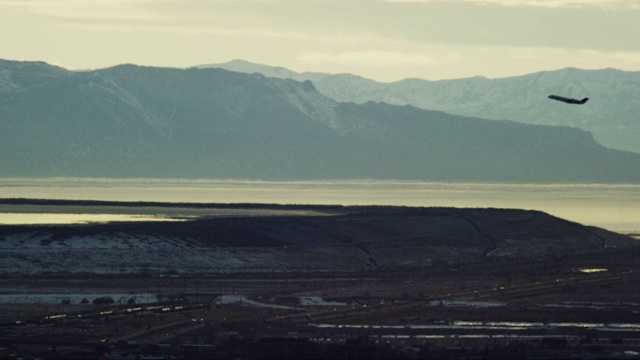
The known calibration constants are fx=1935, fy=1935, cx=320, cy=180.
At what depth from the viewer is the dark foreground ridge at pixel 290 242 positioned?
148500 mm

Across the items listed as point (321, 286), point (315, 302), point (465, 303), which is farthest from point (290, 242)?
point (465, 303)

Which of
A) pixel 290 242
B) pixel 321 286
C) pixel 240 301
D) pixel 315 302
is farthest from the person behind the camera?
pixel 290 242

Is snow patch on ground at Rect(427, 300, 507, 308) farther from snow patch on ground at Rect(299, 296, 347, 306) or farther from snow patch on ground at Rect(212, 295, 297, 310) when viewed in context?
snow patch on ground at Rect(212, 295, 297, 310)

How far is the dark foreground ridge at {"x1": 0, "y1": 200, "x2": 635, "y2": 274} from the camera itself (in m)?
148

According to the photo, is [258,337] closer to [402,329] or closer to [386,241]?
[402,329]

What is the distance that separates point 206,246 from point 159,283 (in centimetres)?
1825

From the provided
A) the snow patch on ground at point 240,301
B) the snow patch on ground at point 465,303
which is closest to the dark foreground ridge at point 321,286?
the snow patch on ground at point 240,301

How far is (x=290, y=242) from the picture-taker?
524 ft

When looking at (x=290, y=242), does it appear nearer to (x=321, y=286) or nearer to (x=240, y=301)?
(x=321, y=286)

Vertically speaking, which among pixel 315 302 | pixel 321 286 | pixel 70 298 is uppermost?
pixel 321 286

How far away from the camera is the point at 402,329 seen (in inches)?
4259

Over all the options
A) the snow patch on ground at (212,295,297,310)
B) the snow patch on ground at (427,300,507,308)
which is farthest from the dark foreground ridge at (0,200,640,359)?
the snow patch on ground at (427,300,507,308)

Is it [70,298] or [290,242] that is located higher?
[290,242]

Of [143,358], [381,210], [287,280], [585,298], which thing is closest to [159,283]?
[287,280]
